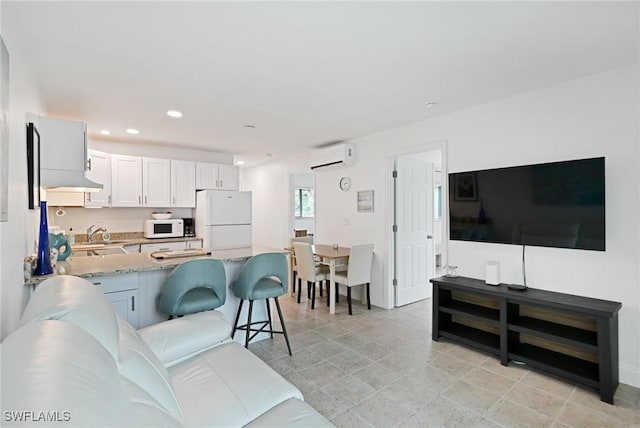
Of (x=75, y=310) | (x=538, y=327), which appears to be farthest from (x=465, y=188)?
(x=75, y=310)

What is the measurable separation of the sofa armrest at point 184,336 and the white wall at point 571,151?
8.57ft

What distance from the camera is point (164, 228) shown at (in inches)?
196

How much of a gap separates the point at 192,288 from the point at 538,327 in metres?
2.90

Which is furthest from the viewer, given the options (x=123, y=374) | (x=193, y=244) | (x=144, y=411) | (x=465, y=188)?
(x=193, y=244)

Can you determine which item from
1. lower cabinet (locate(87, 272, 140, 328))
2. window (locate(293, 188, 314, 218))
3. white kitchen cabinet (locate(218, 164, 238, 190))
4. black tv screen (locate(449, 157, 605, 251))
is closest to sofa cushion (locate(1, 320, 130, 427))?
lower cabinet (locate(87, 272, 140, 328))

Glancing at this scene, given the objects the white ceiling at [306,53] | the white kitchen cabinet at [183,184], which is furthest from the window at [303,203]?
the white ceiling at [306,53]

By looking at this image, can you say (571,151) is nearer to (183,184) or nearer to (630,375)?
(630,375)

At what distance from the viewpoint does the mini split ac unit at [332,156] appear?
4.52m

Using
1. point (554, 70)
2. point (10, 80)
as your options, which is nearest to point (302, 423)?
point (10, 80)

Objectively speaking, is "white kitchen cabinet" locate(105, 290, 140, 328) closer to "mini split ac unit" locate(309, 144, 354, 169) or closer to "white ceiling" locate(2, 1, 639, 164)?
"white ceiling" locate(2, 1, 639, 164)

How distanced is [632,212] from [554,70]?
1253 millimetres

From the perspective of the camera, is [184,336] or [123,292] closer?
[184,336]

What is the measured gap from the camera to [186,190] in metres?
5.19

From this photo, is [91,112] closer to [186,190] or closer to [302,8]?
[186,190]
